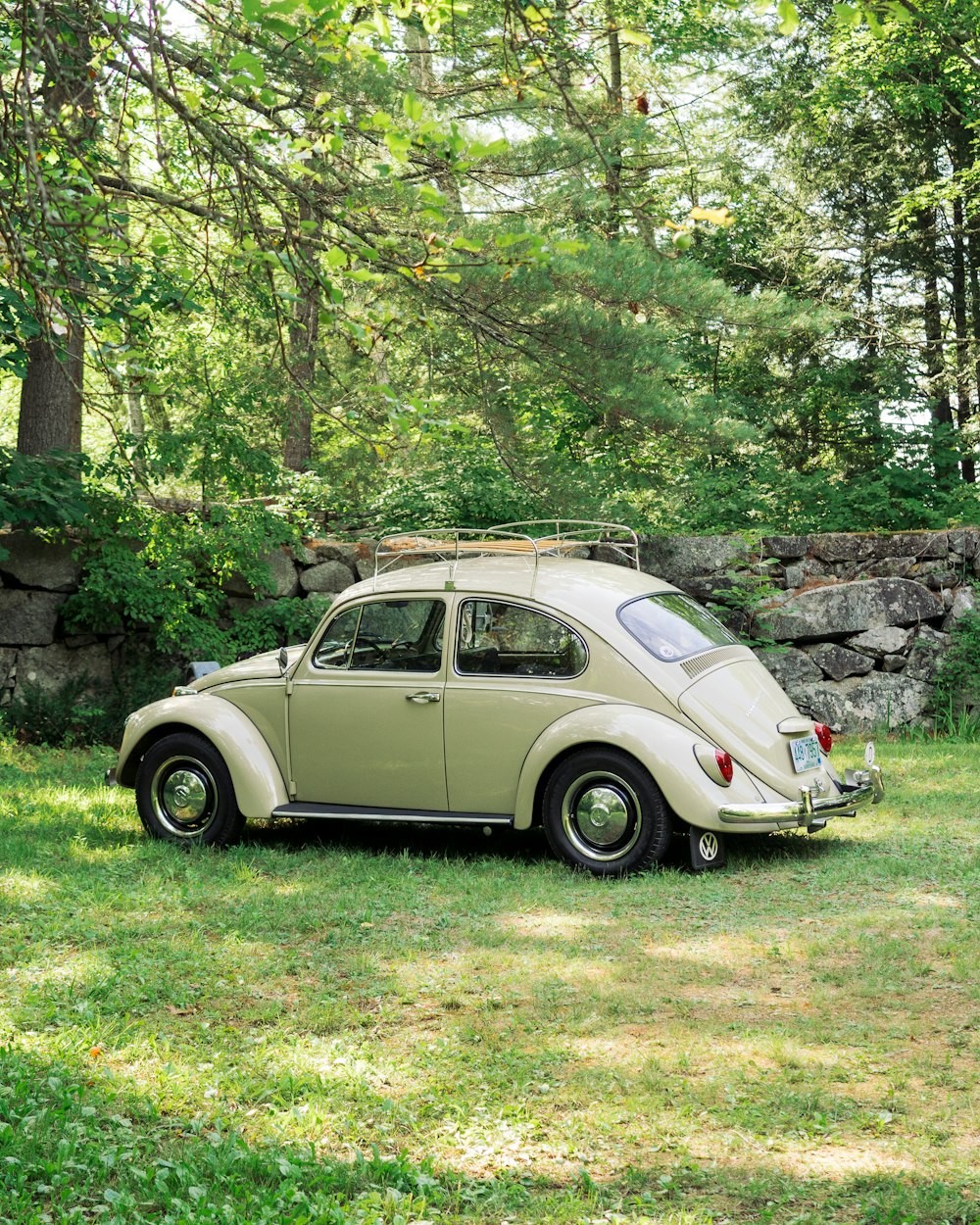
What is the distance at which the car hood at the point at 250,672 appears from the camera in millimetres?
7656

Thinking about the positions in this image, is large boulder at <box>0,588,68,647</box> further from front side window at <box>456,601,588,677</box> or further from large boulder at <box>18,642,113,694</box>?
front side window at <box>456,601,588,677</box>

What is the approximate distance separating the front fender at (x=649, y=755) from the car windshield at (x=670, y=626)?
50 centimetres

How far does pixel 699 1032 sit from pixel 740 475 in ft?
34.1

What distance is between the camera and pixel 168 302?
9336mm

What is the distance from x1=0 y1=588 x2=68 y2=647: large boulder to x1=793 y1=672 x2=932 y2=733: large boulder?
6975 mm

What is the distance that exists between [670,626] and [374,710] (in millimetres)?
1805

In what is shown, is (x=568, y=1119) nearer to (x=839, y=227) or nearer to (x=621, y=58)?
(x=839, y=227)

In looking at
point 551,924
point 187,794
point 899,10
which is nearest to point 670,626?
point 551,924

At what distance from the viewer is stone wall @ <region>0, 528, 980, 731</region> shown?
37.7ft

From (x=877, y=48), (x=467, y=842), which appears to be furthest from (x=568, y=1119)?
(x=877, y=48)

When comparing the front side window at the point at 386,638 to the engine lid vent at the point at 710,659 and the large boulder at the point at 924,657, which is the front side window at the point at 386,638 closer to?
the engine lid vent at the point at 710,659

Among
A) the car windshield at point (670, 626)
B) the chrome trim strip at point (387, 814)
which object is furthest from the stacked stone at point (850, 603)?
the chrome trim strip at point (387, 814)

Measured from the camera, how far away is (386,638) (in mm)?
7473

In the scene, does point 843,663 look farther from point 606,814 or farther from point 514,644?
point 606,814
